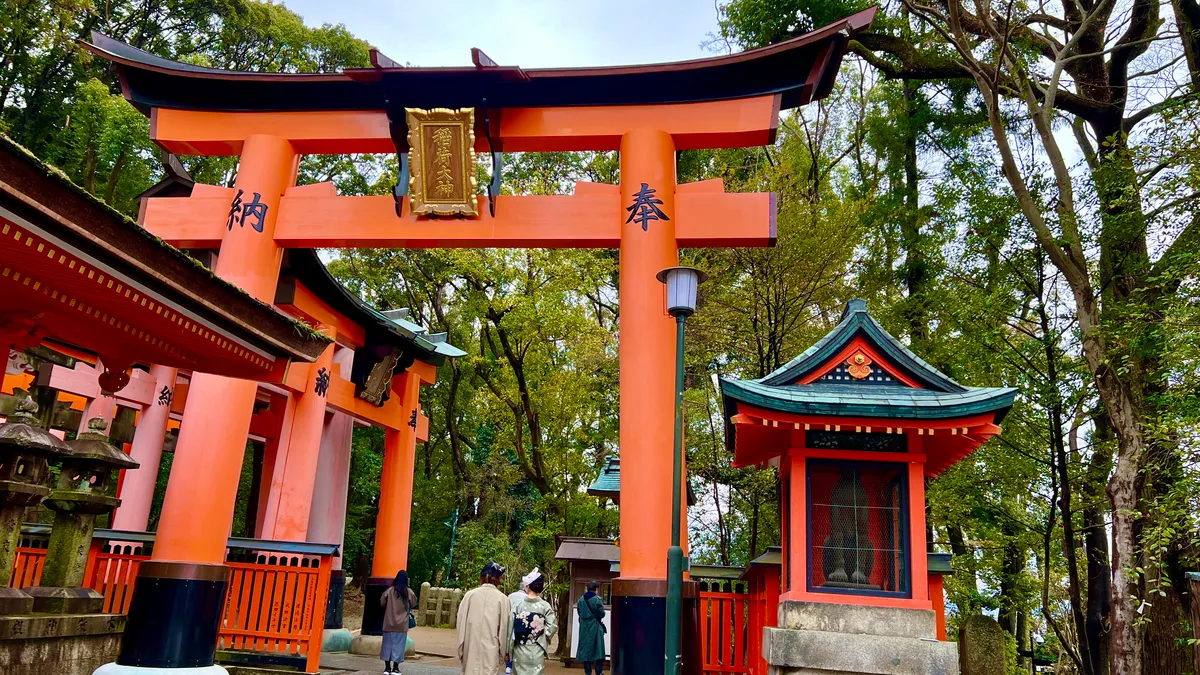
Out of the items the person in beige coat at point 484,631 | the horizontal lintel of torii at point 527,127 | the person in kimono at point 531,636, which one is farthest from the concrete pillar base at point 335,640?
the horizontal lintel of torii at point 527,127

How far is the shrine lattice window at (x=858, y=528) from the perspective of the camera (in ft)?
24.2

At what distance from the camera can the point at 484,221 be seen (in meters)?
9.09

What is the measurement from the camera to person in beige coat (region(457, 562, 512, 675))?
598 centimetres

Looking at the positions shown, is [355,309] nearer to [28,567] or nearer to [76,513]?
[28,567]

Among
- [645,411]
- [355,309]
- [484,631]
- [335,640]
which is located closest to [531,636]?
[484,631]

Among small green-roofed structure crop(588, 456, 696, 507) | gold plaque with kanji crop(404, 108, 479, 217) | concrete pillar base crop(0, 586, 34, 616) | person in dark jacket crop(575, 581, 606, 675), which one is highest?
gold plaque with kanji crop(404, 108, 479, 217)

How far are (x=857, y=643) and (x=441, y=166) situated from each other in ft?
22.1

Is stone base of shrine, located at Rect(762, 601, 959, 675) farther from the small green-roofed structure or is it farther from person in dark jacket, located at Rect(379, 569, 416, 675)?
the small green-roofed structure

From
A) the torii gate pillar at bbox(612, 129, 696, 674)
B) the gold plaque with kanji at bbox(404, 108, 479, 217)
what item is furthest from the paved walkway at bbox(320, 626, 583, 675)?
the gold plaque with kanji at bbox(404, 108, 479, 217)

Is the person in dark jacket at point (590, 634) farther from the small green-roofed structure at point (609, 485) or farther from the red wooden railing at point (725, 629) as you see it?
the small green-roofed structure at point (609, 485)

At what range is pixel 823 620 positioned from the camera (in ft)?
23.4

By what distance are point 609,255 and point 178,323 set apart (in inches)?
595

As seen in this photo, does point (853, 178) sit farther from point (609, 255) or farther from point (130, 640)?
point (130, 640)

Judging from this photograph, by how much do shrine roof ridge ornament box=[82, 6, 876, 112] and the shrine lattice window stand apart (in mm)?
4373
